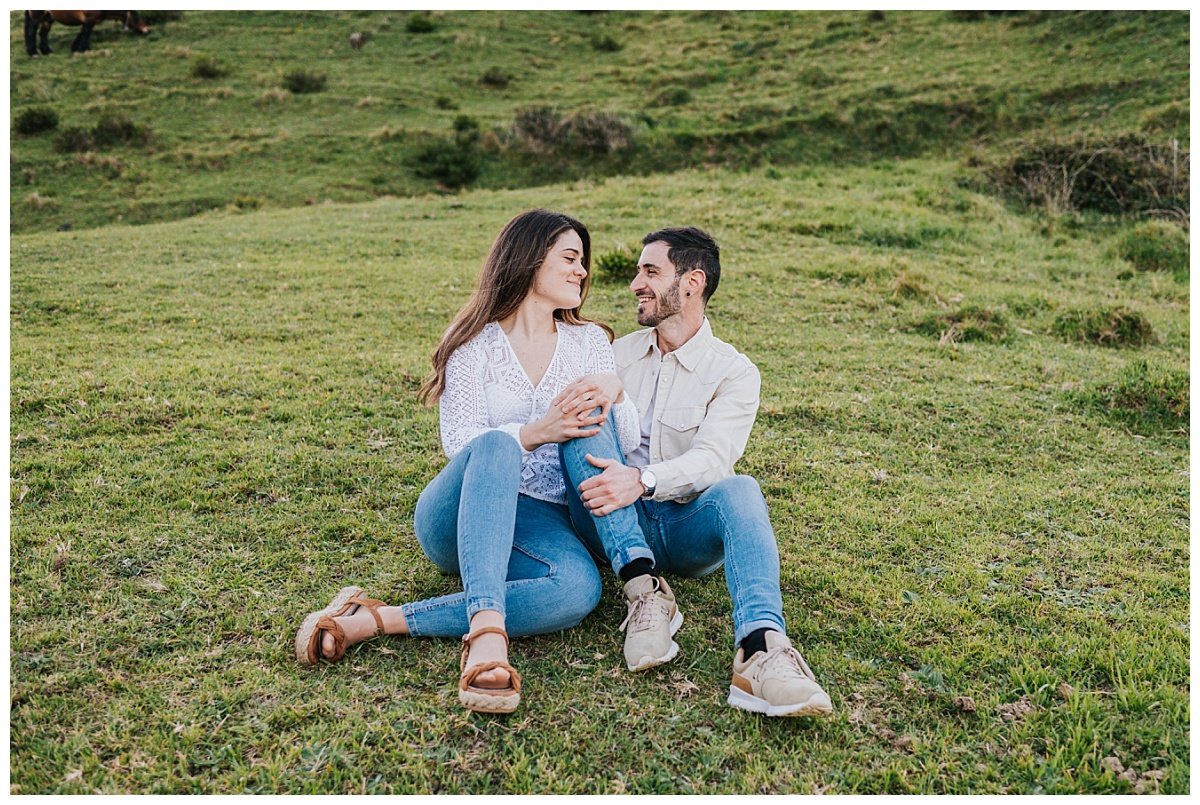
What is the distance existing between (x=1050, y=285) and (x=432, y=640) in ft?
33.8

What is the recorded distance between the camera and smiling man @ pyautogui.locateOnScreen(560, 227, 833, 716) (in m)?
3.59

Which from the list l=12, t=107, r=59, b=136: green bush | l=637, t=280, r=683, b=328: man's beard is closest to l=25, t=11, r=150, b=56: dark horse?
l=12, t=107, r=59, b=136: green bush

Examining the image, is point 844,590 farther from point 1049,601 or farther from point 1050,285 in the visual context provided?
point 1050,285

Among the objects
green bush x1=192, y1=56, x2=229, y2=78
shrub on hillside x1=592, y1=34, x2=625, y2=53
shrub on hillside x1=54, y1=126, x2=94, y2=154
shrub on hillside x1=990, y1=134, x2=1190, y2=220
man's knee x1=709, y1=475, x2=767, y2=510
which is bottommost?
man's knee x1=709, y1=475, x2=767, y2=510

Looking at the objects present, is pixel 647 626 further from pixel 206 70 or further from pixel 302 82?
pixel 206 70

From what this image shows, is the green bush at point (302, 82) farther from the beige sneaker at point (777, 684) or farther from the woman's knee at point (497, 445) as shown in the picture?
the beige sneaker at point (777, 684)

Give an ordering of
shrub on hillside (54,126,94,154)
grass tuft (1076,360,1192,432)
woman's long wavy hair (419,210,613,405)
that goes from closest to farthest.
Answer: woman's long wavy hair (419,210,613,405), grass tuft (1076,360,1192,432), shrub on hillside (54,126,94,154)

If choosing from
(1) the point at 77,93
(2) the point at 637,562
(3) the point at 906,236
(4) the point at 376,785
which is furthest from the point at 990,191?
(1) the point at 77,93

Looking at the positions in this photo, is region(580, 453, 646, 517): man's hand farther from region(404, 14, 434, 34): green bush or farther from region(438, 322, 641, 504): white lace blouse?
region(404, 14, 434, 34): green bush

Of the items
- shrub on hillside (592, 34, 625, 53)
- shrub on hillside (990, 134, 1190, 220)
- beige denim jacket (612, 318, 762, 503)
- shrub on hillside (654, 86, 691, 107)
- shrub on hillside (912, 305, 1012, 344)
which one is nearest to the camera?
beige denim jacket (612, 318, 762, 503)

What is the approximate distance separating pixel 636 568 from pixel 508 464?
2.37 feet

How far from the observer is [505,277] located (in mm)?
4430

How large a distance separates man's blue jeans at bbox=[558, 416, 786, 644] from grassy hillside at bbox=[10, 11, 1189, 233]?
14.8 meters

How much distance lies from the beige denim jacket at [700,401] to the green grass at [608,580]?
72cm
